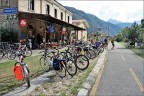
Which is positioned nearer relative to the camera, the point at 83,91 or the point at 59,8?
the point at 83,91

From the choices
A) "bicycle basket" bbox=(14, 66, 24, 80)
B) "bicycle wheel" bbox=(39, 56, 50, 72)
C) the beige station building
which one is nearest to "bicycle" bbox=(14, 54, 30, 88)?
"bicycle basket" bbox=(14, 66, 24, 80)

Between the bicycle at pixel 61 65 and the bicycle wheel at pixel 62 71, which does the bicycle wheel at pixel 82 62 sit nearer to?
the bicycle at pixel 61 65

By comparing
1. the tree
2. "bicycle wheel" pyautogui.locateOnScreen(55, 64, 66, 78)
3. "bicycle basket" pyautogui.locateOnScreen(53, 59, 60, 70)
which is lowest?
"bicycle wheel" pyautogui.locateOnScreen(55, 64, 66, 78)

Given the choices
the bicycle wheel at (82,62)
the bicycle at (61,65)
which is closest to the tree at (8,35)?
the bicycle wheel at (82,62)

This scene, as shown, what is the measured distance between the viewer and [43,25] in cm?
3312

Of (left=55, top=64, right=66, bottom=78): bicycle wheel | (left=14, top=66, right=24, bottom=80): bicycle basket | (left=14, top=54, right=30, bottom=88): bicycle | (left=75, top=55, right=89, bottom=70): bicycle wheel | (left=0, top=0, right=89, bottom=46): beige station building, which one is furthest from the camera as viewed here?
(left=0, top=0, right=89, bottom=46): beige station building

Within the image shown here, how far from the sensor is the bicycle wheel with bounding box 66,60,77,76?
455 inches

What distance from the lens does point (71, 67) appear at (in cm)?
1180

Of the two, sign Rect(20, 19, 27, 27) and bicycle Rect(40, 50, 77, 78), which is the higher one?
sign Rect(20, 19, 27, 27)

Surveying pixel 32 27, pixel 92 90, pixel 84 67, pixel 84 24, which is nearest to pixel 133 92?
pixel 92 90

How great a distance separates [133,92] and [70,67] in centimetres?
338

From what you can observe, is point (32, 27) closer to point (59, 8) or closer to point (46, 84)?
point (59, 8)

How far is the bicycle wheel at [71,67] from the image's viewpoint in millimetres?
11550

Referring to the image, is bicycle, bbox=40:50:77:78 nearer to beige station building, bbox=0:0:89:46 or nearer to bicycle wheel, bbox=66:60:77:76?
bicycle wheel, bbox=66:60:77:76
